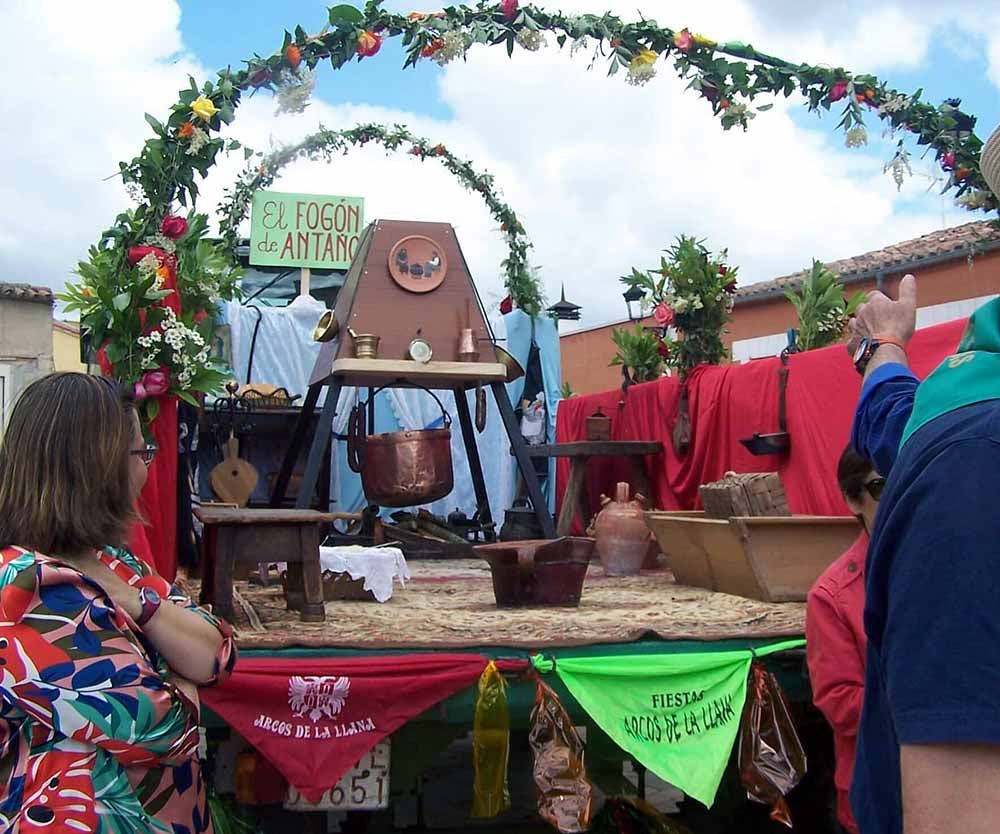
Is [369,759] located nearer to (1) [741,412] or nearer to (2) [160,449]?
(2) [160,449]

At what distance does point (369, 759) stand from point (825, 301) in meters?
4.39

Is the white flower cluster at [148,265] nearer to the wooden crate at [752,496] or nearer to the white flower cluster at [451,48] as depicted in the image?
the white flower cluster at [451,48]

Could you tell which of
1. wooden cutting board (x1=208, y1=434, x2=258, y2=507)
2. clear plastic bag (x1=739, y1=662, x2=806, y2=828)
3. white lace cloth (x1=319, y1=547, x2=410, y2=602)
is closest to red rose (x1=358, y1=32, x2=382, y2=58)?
white lace cloth (x1=319, y1=547, x2=410, y2=602)

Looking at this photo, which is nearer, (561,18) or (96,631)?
(96,631)

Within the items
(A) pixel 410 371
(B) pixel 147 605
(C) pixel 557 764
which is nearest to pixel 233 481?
(A) pixel 410 371

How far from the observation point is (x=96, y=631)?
2043 millimetres

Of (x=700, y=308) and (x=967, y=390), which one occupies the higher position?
(x=700, y=308)

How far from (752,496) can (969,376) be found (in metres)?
3.77

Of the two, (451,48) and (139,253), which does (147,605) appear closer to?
(139,253)

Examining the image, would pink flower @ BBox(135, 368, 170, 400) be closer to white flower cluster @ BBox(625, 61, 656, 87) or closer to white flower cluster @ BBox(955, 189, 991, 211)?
white flower cluster @ BBox(625, 61, 656, 87)

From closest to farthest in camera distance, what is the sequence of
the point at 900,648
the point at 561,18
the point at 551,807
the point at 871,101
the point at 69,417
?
the point at 900,648 < the point at 69,417 < the point at 551,807 < the point at 561,18 < the point at 871,101

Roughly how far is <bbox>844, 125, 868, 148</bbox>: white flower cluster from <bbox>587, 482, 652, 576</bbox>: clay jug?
8.99ft

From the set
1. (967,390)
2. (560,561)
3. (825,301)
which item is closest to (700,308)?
(825,301)

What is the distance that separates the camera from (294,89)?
5844 millimetres
